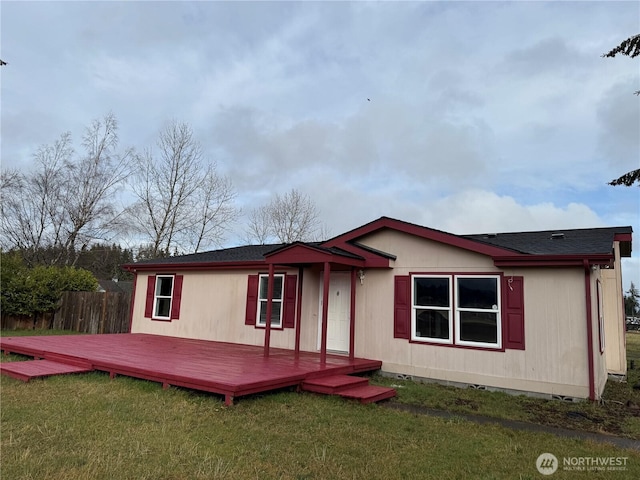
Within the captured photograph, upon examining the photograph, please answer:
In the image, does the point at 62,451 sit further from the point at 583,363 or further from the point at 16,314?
the point at 16,314

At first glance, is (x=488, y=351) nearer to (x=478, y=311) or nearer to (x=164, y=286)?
(x=478, y=311)

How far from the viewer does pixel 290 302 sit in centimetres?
989

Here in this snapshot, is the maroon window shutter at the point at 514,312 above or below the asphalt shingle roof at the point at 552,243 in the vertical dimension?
below

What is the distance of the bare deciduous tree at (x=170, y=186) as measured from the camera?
22.5 m

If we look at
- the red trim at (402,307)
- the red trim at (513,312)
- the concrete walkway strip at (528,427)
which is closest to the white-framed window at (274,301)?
the red trim at (402,307)

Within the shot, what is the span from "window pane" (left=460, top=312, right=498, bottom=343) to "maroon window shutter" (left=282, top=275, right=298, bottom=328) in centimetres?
404

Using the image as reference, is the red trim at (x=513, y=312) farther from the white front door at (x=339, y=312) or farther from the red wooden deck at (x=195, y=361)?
the white front door at (x=339, y=312)

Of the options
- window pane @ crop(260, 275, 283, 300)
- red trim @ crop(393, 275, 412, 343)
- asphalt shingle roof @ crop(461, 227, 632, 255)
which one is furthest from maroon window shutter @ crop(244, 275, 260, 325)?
asphalt shingle roof @ crop(461, 227, 632, 255)

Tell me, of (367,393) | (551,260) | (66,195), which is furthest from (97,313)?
(551,260)

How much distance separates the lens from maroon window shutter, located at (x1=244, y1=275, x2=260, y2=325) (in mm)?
10445

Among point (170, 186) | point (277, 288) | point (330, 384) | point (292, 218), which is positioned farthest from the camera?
point (292, 218)

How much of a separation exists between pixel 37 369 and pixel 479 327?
8.12 metres

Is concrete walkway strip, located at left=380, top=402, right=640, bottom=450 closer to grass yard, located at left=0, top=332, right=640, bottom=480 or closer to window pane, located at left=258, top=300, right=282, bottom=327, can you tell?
grass yard, located at left=0, top=332, right=640, bottom=480

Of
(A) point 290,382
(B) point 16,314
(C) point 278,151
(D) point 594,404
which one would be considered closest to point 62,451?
(A) point 290,382
